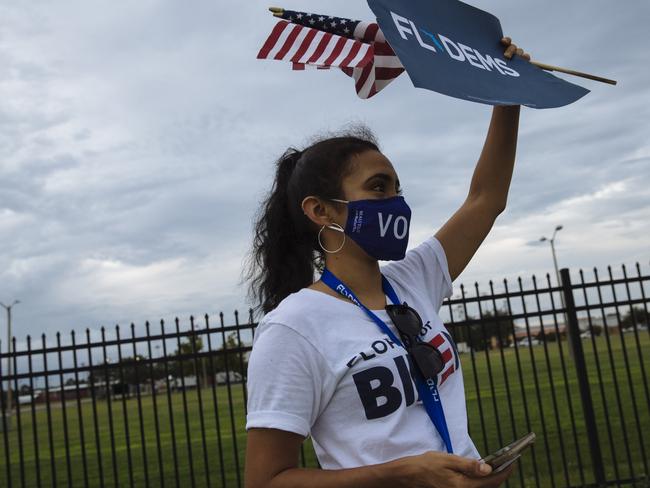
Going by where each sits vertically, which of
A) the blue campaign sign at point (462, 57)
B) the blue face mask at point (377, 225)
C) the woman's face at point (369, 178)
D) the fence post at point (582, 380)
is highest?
the blue campaign sign at point (462, 57)

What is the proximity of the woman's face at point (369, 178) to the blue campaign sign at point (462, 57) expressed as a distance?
0.29 m

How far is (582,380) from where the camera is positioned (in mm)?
7441

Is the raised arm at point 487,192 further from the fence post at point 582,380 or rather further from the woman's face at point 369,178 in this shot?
the fence post at point 582,380

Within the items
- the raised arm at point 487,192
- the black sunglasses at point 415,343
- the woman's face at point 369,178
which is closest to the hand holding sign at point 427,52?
the raised arm at point 487,192

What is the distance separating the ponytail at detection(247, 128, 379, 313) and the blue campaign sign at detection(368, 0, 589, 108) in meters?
0.30

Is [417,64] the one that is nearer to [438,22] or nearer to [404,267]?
[438,22]

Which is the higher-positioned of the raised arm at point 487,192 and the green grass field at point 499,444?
the raised arm at point 487,192

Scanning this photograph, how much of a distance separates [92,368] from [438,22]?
20.1ft

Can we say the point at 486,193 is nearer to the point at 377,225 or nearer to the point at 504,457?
the point at 377,225

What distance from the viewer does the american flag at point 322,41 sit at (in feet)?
8.15

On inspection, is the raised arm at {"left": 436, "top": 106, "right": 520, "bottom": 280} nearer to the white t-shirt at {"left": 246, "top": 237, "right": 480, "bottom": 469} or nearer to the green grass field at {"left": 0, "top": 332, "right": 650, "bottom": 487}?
the white t-shirt at {"left": 246, "top": 237, "right": 480, "bottom": 469}

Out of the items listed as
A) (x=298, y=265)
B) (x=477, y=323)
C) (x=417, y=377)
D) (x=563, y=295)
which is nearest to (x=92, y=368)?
(x=477, y=323)

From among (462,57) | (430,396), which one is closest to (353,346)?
(430,396)

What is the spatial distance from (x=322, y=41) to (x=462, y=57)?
0.56 metres
